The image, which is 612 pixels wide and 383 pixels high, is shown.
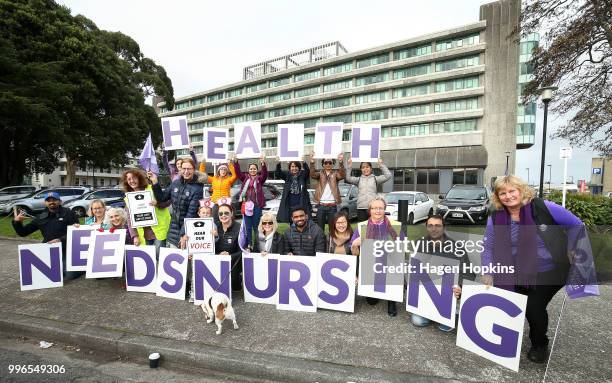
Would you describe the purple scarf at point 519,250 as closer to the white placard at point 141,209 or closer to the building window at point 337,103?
the white placard at point 141,209

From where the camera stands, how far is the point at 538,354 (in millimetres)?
2941

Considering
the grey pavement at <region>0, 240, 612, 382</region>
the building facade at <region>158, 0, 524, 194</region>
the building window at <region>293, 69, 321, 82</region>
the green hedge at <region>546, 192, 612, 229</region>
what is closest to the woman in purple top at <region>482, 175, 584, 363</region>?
the grey pavement at <region>0, 240, 612, 382</region>

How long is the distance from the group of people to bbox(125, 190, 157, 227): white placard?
0.16 m

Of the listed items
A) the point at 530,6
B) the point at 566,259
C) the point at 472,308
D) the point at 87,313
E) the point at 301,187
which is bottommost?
the point at 87,313

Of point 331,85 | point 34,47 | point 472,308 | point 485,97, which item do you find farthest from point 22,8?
point 485,97

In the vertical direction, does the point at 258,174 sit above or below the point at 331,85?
below

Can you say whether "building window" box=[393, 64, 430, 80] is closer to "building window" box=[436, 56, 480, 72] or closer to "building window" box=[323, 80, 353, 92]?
"building window" box=[436, 56, 480, 72]

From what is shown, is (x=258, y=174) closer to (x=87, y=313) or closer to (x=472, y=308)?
(x=87, y=313)

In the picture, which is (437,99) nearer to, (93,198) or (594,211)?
(594,211)

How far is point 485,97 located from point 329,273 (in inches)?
1510

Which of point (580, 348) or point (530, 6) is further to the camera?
point (530, 6)

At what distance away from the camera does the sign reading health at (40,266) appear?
4766mm

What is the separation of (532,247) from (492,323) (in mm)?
858

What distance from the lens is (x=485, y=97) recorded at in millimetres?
34375
